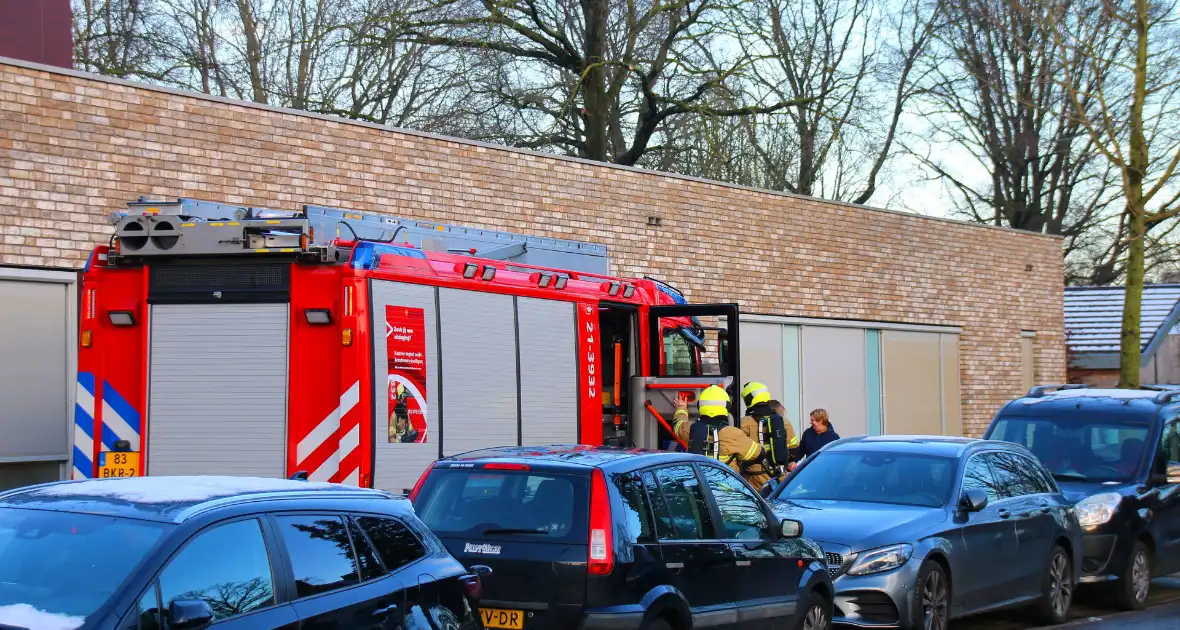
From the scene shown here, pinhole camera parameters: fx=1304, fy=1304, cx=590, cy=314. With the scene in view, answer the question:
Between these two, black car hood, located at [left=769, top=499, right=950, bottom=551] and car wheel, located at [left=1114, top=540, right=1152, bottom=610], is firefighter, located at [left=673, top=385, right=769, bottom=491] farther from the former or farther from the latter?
car wheel, located at [left=1114, top=540, right=1152, bottom=610]

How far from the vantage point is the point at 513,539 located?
6.95 metres

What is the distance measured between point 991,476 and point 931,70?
33.1m

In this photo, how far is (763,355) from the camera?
21938mm

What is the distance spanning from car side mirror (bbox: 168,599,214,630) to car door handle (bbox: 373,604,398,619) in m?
0.99

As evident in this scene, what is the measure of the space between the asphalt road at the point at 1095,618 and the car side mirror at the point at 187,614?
8.24 metres

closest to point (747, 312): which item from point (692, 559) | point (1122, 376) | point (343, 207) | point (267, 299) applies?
point (1122, 376)

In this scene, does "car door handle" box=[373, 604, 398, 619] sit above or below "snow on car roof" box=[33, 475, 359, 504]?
below

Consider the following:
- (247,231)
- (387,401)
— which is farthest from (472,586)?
(247,231)

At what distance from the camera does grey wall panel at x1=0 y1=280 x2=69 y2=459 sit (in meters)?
12.9

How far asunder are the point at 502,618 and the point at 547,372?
4.98 m

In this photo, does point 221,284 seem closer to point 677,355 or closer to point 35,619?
point 35,619

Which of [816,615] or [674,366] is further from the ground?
[674,366]

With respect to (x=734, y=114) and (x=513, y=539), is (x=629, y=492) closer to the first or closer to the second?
(x=513, y=539)

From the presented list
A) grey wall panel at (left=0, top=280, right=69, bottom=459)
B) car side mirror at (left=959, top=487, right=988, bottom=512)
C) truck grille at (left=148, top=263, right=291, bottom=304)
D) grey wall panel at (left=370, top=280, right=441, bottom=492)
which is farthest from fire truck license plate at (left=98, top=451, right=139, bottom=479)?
car side mirror at (left=959, top=487, right=988, bottom=512)
